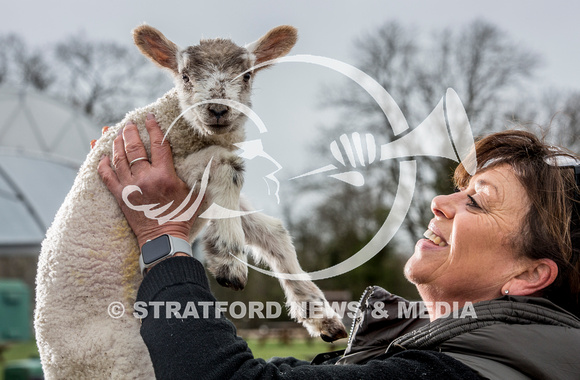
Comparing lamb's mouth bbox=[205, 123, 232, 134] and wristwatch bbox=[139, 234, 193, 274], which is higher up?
lamb's mouth bbox=[205, 123, 232, 134]

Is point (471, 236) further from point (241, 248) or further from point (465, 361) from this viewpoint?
point (241, 248)

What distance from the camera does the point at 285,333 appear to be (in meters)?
17.3

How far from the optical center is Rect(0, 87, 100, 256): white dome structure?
51.1 feet

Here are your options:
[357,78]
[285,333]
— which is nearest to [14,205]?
[285,333]

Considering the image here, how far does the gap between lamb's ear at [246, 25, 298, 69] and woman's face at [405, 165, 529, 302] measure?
118cm

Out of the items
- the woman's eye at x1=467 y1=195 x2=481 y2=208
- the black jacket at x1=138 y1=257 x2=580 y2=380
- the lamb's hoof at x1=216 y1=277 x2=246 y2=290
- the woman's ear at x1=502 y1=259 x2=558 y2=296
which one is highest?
the woman's eye at x1=467 y1=195 x2=481 y2=208

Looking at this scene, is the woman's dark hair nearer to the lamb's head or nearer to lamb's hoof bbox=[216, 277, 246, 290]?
lamb's hoof bbox=[216, 277, 246, 290]

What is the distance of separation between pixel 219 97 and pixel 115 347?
115cm

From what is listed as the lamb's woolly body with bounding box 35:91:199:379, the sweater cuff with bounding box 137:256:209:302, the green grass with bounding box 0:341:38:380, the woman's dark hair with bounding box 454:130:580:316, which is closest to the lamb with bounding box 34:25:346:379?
the lamb's woolly body with bounding box 35:91:199:379

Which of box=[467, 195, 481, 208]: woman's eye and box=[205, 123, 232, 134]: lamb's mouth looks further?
box=[205, 123, 232, 134]: lamb's mouth

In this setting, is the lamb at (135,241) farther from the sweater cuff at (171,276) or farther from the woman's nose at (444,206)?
the woman's nose at (444,206)

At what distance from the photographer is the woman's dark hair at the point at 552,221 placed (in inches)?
84.8

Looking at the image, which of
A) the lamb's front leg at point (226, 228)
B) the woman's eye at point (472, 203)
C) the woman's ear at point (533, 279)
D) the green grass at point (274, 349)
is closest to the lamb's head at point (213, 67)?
the lamb's front leg at point (226, 228)

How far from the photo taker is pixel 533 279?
2.21 meters
